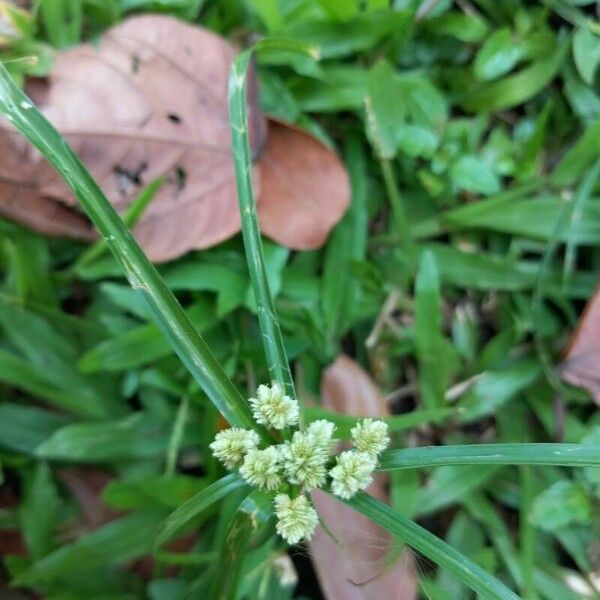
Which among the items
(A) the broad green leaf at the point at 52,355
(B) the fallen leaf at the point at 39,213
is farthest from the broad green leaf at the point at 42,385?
(B) the fallen leaf at the point at 39,213

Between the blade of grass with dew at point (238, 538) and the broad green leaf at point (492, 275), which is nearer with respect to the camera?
the blade of grass with dew at point (238, 538)

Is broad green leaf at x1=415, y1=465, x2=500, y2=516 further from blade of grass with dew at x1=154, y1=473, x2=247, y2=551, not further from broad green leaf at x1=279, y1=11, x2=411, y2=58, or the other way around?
broad green leaf at x1=279, y1=11, x2=411, y2=58

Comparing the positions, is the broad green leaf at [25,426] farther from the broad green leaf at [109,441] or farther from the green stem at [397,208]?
the green stem at [397,208]

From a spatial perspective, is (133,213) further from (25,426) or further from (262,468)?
(262,468)

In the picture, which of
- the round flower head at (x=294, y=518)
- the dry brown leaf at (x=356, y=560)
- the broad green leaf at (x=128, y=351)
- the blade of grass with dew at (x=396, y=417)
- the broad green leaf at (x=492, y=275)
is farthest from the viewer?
the broad green leaf at (x=492, y=275)

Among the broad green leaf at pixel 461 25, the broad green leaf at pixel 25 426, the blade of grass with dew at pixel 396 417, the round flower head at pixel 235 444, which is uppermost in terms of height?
the broad green leaf at pixel 461 25

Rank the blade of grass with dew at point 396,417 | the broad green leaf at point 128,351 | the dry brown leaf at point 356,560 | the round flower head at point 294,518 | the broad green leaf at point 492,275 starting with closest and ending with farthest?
the round flower head at point 294,518 < the dry brown leaf at point 356,560 < the blade of grass with dew at point 396,417 < the broad green leaf at point 128,351 < the broad green leaf at point 492,275

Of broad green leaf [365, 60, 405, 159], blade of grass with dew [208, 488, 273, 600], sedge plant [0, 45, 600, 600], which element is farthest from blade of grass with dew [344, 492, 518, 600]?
→ broad green leaf [365, 60, 405, 159]

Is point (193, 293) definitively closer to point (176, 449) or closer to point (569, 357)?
point (176, 449)
